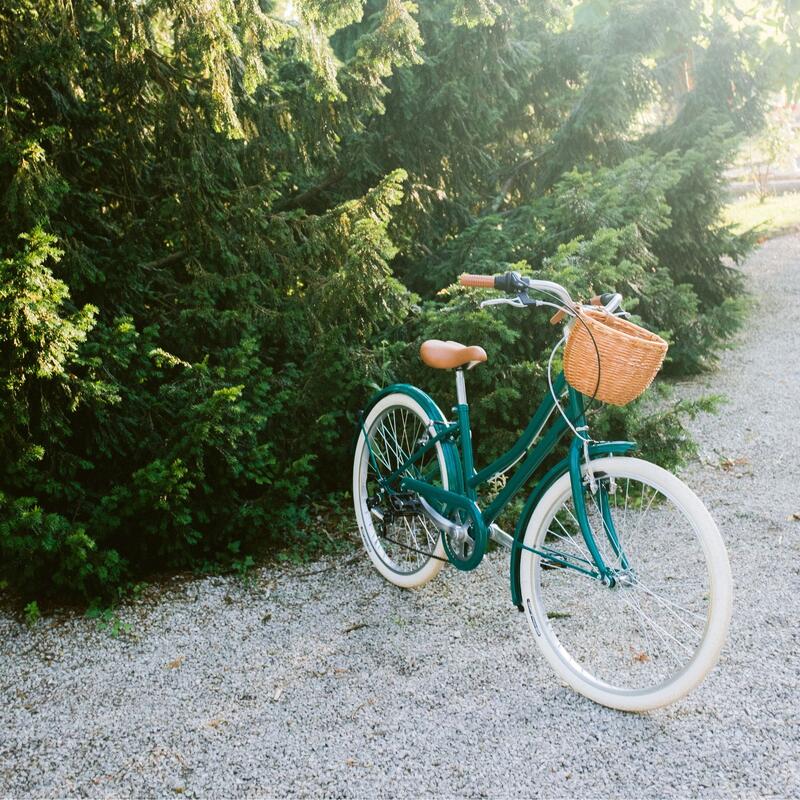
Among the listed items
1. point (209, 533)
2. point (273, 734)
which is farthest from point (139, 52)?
point (273, 734)

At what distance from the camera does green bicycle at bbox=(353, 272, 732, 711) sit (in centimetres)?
256

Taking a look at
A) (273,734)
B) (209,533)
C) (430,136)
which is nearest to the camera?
(273,734)

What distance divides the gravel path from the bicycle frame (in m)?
0.40

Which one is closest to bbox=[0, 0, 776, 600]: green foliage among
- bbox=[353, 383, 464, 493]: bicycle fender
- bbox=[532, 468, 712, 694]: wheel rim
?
bbox=[353, 383, 464, 493]: bicycle fender

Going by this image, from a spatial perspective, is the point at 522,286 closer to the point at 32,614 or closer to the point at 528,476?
the point at 528,476

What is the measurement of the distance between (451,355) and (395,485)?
783 mm

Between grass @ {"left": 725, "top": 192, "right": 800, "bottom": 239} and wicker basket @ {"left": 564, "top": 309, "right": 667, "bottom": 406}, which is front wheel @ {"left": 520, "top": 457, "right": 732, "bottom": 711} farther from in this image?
grass @ {"left": 725, "top": 192, "right": 800, "bottom": 239}

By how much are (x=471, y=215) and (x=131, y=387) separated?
355 centimetres

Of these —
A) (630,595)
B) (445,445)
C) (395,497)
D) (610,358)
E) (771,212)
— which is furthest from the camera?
(771,212)

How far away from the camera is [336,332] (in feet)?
13.5

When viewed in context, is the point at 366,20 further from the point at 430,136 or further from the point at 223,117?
the point at 223,117

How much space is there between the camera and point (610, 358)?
244cm

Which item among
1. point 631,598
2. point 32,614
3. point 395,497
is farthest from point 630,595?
point 32,614

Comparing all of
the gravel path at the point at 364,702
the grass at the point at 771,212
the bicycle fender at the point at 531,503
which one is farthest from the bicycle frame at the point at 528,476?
the grass at the point at 771,212
